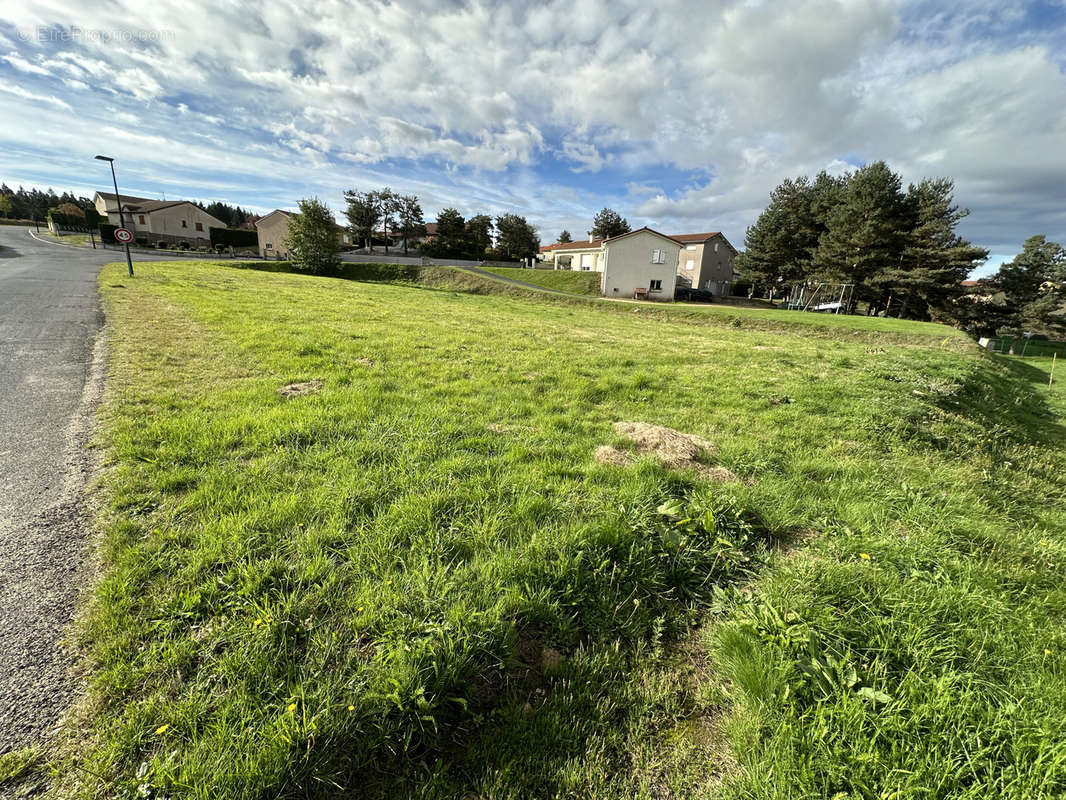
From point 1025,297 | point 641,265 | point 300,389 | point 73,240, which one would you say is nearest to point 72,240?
point 73,240

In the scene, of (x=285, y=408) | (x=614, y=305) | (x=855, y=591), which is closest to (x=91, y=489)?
(x=285, y=408)

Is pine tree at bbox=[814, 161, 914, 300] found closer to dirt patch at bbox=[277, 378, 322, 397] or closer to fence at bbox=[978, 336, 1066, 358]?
fence at bbox=[978, 336, 1066, 358]

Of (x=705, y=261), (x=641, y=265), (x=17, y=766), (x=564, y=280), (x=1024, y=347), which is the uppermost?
(x=705, y=261)

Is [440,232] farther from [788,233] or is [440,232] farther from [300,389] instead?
[300,389]

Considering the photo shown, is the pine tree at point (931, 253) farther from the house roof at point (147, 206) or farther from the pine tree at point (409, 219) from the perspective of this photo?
the house roof at point (147, 206)

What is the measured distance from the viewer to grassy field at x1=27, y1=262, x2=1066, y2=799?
5.68 ft

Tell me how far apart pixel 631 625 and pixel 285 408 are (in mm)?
4435

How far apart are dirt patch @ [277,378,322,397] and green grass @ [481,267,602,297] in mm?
35555

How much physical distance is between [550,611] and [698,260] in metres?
51.8

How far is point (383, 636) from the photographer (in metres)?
2.14

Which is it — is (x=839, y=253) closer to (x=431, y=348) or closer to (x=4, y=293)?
(x=431, y=348)

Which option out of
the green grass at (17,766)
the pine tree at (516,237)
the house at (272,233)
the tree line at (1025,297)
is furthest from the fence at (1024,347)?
the house at (272,233)

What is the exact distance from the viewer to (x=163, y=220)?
5703 cm

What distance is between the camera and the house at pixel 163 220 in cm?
5503
